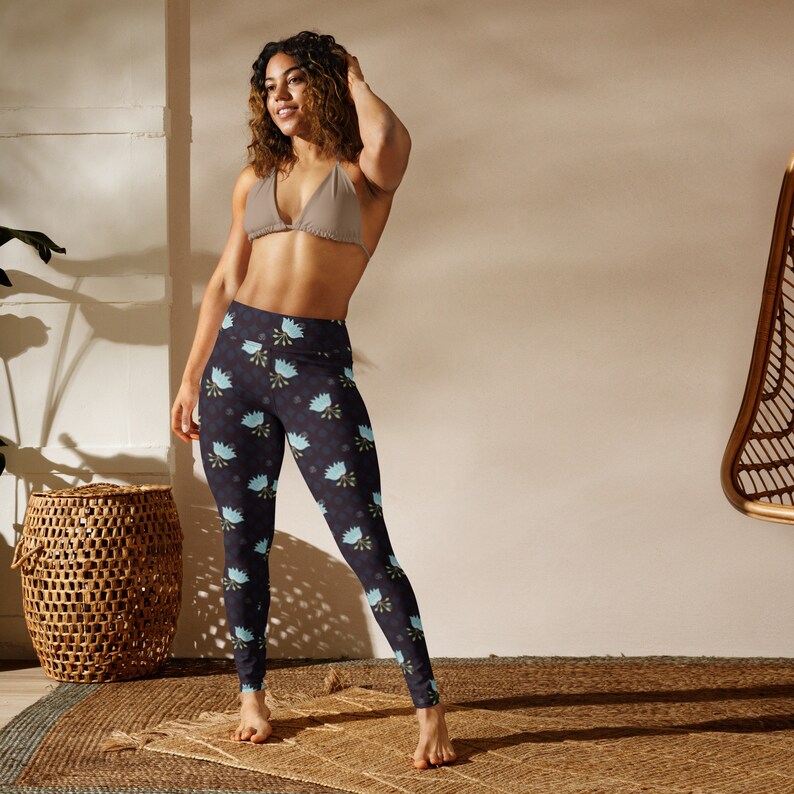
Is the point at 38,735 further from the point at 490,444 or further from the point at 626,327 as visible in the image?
the point at 626,327

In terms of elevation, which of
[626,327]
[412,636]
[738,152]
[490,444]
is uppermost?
[738,152]

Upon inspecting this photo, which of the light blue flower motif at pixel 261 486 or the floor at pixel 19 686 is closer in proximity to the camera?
the light blue flower motif at pixel 261 486

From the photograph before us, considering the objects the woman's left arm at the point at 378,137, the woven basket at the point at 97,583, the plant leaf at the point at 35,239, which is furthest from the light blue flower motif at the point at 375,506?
the plant leaf at the point at 35,239

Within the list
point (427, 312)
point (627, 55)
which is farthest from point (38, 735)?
point (627, 55)

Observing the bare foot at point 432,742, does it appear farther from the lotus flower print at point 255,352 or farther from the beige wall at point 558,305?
the beige wall at point 558,305

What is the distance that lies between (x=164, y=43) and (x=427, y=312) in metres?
1.02

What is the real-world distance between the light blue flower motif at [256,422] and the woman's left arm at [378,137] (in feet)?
1.60

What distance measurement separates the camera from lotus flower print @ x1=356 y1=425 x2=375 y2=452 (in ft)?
5.92

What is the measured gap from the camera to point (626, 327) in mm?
2689

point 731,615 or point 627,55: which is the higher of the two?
point 627,55

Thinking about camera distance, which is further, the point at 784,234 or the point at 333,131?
the point at 784,234

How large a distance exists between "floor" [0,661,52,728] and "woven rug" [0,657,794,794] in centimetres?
5

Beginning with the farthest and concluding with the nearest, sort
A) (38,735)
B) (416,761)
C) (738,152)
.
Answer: (738,152), (38,735), (416,761)

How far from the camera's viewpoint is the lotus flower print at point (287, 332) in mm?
1825
